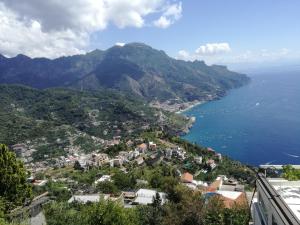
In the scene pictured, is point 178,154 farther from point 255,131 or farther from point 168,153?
point 255,131

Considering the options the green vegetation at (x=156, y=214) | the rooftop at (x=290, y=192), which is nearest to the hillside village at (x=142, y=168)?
the green vegetation at (x=156, y=214)

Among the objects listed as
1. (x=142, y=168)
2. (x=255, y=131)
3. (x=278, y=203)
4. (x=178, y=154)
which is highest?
(x=278, y=203)

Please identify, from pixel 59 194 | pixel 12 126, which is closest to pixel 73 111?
pixel 12 126

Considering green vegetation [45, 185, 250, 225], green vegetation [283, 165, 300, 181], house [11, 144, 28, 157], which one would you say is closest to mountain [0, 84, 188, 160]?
house [11, 144, 28, 157]

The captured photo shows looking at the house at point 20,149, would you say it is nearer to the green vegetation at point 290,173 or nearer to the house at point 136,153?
the house at point 136,153

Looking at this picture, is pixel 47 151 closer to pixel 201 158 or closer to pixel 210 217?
pixel 201 158

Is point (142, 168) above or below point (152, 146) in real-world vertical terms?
below

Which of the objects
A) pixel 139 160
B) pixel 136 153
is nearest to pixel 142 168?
pixel 139 160

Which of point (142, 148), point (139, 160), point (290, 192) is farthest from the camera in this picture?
point (142, 148)
